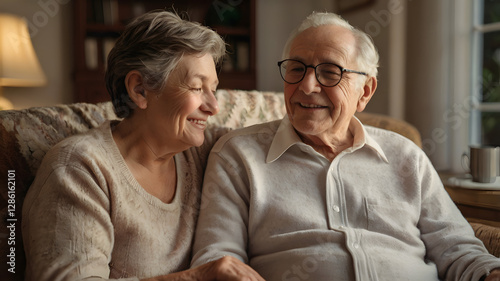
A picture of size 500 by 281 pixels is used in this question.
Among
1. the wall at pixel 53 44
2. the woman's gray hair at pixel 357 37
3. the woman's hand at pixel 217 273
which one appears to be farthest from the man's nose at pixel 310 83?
the wall at pixel 53 44

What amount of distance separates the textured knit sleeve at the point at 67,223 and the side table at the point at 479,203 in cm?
131

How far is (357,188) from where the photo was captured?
4.32 ft

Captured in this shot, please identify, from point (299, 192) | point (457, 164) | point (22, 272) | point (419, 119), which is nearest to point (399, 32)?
point (419, 119)

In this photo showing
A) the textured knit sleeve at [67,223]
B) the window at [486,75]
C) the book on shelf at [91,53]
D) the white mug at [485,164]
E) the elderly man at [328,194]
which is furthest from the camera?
the book on shelf at [91,53]

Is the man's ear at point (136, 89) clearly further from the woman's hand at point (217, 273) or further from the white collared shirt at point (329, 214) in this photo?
the woman's hand at point (217, 273)

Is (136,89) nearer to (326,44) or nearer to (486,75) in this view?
(326,44)

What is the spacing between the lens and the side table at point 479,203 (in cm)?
156

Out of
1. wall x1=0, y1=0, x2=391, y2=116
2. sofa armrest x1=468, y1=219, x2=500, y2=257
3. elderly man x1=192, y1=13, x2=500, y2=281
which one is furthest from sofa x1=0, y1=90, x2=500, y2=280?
wall x1=0, y1=0, x2=391, y2=116

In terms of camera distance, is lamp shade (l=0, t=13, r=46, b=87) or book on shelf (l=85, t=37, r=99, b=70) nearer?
lamp shade (l=0, t=13, r=46, b=87)

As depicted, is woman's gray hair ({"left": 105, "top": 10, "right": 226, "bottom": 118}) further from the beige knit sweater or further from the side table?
the side table

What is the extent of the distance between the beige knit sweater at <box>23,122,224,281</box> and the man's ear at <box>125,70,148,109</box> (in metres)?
0.11

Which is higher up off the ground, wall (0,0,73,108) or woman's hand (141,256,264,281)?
wall (0,0,73,108)

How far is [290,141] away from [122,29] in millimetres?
2407

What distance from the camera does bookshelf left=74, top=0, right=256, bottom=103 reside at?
3365 mm
